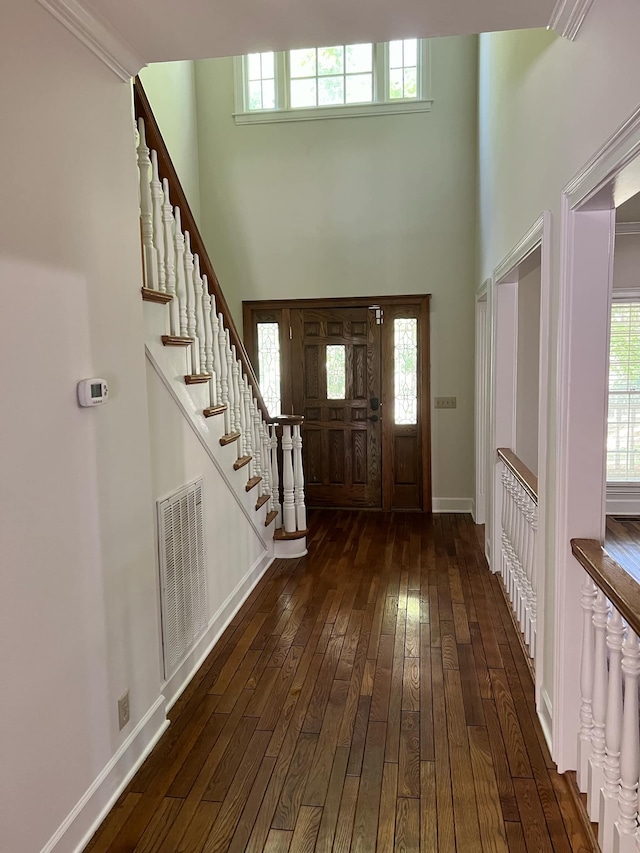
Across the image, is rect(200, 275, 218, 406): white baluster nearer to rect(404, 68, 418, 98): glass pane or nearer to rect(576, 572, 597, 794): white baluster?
rect(576, 572, 597, 794): white baluster

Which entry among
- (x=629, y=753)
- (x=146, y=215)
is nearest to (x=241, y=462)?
(x=146, y=215)

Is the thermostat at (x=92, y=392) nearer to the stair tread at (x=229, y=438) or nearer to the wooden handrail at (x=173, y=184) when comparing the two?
the wooden handrail at (x=173, y=184)

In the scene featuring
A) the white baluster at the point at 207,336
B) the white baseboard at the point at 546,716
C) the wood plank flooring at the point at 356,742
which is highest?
the white baluster at the point at 207,336

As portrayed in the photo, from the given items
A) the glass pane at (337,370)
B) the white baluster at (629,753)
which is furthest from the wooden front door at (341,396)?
the white baluster at (629,753)

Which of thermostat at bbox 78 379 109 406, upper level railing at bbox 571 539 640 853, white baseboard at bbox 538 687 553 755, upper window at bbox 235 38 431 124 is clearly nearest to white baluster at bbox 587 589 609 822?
upper level railing at bbox 571 539 640 853

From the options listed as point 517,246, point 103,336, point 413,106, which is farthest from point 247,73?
point 103,336

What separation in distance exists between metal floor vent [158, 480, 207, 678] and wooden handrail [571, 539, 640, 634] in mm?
1677

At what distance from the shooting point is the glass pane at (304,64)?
5891 millimetres

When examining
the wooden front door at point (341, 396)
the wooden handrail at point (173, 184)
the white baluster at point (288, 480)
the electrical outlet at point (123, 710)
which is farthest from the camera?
the wooden front door at point (341, 396)

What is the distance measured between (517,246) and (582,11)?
4.60 feet

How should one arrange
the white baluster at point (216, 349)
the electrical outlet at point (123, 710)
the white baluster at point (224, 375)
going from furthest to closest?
the white baluster at point (224, 375) → the white baluster at point (216, 349) → the electrical outlet at point (123, 710)

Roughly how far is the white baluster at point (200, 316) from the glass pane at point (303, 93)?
3407 millimetres

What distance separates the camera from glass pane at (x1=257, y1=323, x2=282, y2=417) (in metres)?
6.19

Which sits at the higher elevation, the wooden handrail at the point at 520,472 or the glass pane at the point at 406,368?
the glass pane at the point at 406,368
